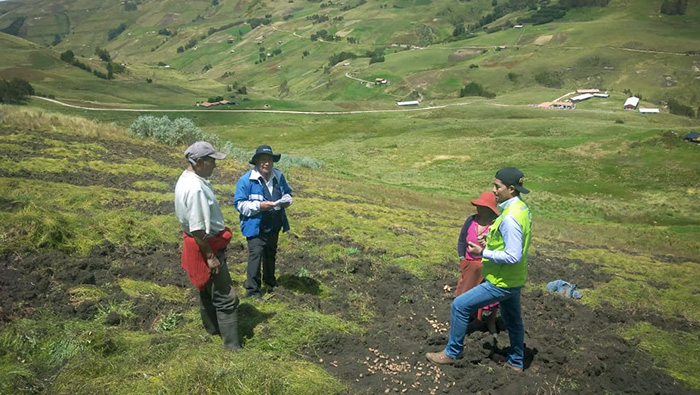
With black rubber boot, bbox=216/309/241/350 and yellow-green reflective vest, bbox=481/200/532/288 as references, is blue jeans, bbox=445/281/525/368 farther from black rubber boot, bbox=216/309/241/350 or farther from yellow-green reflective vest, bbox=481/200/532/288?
black rubber boot, bbox=216/309/241/350

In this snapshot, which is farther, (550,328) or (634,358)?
(550,328)

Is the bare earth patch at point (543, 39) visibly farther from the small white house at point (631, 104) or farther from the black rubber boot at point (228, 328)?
the black rubber boot at point (228, 328)

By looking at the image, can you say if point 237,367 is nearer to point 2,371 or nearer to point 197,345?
point 197,345

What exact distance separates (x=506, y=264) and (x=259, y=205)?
447 centimetres

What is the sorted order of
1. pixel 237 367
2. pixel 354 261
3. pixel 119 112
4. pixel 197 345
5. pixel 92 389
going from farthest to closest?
1. pixel 119 112
2. pixel 354 261
3. pixel 197 345
4. pixel 237 367
5. pixel 92 389

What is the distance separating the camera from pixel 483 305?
7109 millimetres

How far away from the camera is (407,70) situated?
171 m

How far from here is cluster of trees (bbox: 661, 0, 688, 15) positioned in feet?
623

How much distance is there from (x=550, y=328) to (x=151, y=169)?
20.2 meters

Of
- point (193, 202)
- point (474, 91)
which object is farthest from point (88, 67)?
point (193, 202)

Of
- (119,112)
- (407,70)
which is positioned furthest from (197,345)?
(407,70)

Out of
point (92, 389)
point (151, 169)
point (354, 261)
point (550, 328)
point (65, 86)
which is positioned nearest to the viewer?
point (92, 389)

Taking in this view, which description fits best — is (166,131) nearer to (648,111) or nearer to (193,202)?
(193,202)

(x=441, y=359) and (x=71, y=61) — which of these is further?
(x=71, y=61)
